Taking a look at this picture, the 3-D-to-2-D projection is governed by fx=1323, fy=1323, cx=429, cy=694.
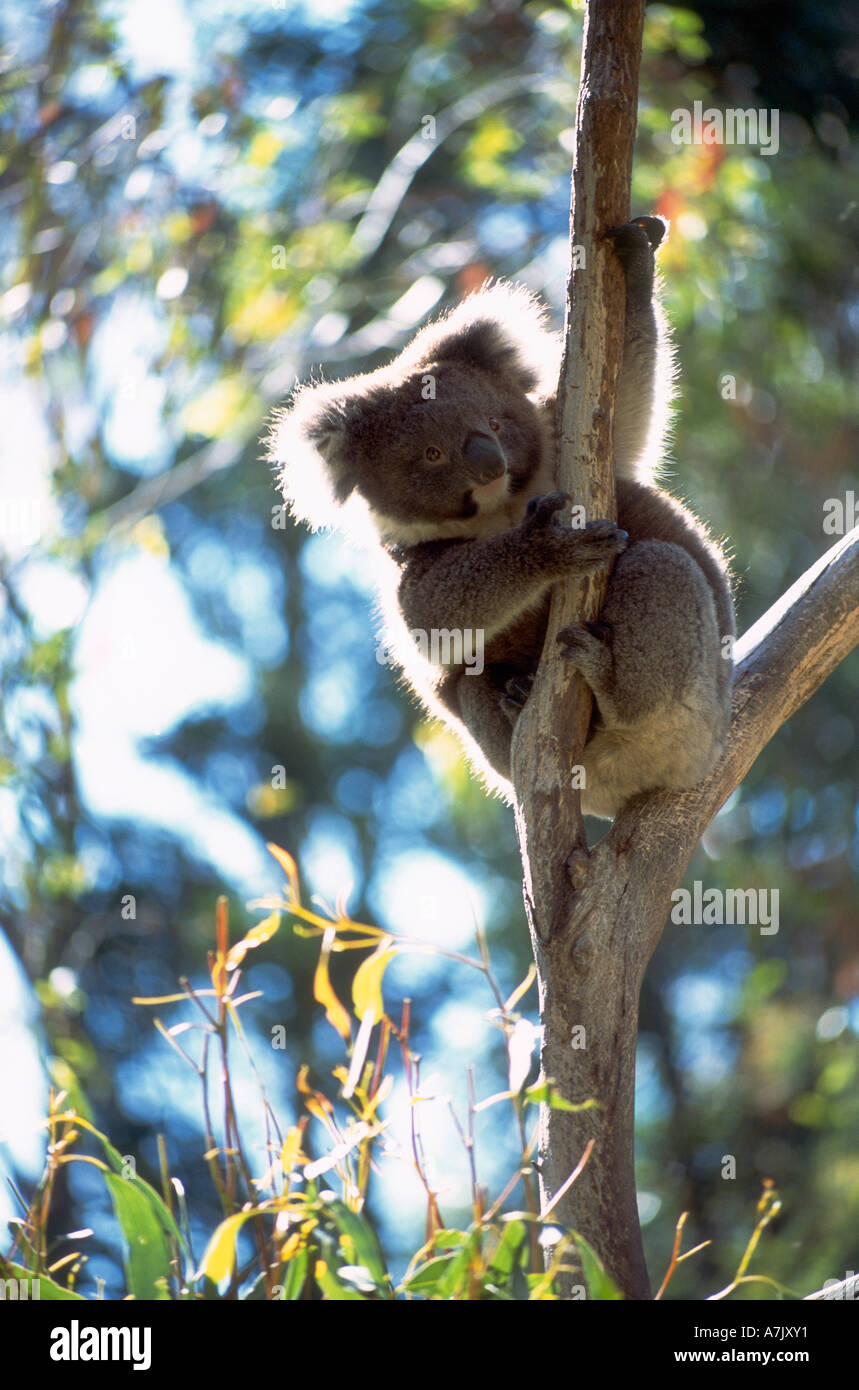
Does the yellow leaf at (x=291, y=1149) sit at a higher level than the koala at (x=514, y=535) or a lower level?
lower

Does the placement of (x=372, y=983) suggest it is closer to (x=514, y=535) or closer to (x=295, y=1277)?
(x=295, y=1277)

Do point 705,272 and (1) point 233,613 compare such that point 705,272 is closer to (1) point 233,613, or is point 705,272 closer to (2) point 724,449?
(2) point 724,449

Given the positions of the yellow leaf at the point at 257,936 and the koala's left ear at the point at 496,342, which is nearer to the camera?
the yellow leaf at the point at 257,936

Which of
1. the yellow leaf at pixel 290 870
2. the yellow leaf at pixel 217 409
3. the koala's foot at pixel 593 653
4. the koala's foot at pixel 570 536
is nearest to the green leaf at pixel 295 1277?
the yellow leaf at pixel 290 870

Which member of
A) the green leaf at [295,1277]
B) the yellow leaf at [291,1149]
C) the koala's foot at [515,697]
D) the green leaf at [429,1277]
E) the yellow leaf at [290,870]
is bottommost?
the green leaf at [295,1277]

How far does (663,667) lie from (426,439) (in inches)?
37.6

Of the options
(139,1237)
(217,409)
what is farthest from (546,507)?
(217,409)

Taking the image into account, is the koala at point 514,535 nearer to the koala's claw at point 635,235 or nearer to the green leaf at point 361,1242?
the koala's claw at point 635,235

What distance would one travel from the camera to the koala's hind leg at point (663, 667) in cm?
305

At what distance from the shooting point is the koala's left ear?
12.6ft

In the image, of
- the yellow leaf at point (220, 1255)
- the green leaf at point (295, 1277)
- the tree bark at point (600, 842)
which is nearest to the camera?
the yellow leaf at point (220, 1255)

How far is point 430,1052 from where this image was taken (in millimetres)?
10992

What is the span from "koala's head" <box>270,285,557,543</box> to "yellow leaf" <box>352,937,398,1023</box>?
1.65m

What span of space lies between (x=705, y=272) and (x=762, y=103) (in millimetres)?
Result: 872
